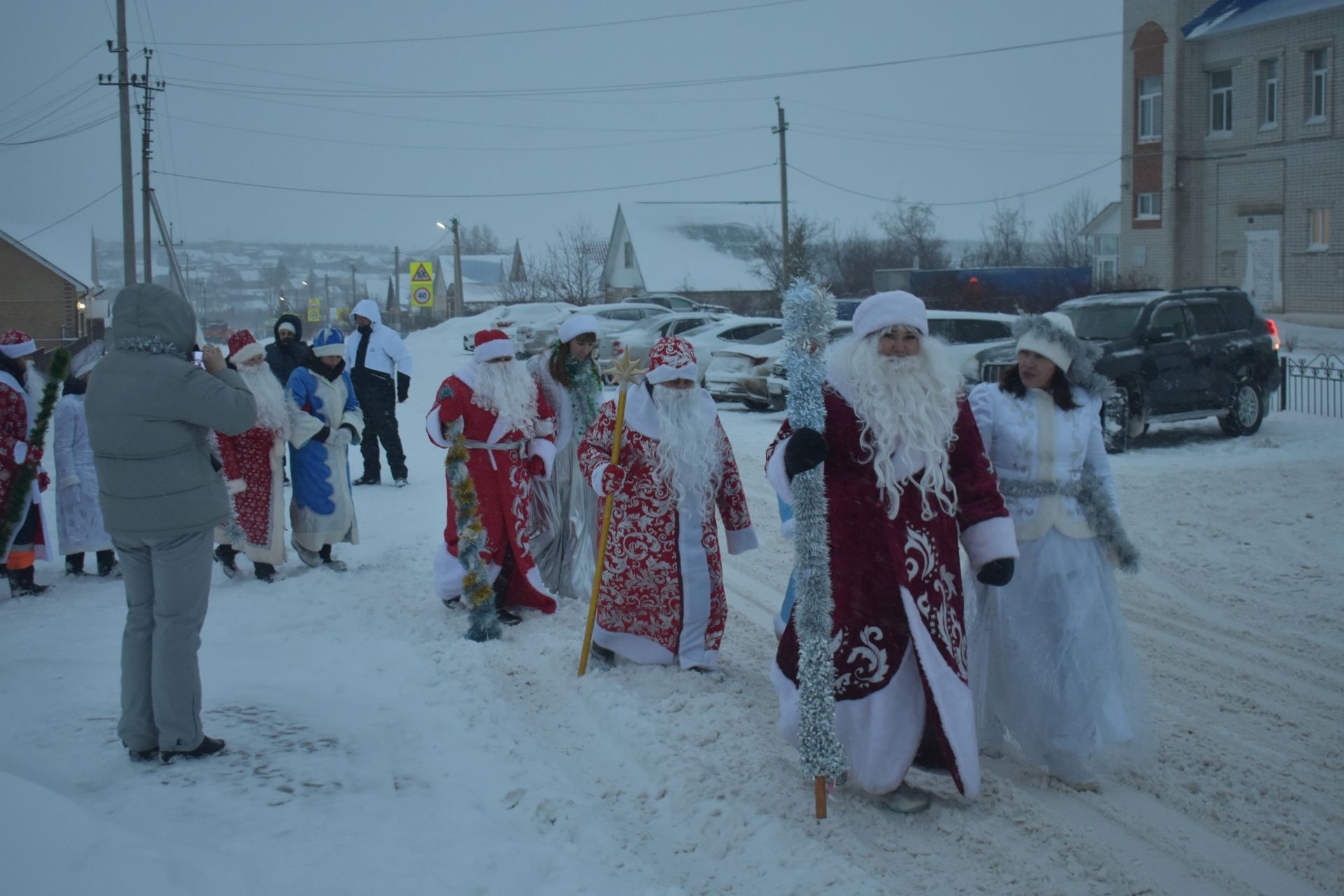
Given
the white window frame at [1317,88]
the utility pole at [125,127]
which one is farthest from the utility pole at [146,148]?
the white window frame at [1317,88]

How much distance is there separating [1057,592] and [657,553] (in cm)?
208

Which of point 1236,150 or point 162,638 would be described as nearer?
point 162,638

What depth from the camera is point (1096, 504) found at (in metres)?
4.88

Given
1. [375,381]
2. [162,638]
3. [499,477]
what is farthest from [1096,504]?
[375,381]

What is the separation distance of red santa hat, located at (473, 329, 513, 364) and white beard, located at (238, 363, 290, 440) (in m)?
1.81

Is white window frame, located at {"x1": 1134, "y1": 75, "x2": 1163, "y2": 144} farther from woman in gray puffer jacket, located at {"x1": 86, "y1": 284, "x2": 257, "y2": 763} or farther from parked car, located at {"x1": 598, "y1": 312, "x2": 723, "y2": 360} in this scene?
woman in gray puffer jacket, located at {"x1": 86, "y1": 284, "x2": 257, "y2": 763}

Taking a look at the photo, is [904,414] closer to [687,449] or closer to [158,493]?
[687,449]

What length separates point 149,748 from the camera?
4645mm

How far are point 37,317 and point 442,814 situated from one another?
129 feet

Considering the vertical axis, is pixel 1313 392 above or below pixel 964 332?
below

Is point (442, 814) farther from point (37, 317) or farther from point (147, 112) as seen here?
point (37, 317)

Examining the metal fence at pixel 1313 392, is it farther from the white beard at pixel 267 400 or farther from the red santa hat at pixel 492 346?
the white beard at pixel 267 400

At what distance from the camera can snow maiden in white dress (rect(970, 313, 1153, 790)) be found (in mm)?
4711

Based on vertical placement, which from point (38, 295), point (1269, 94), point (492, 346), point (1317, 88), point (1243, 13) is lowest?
point (492, 346)
